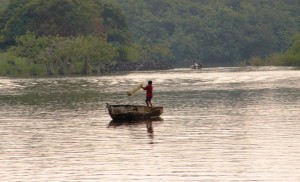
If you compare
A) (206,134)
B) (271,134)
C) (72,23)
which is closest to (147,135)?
(206,134)

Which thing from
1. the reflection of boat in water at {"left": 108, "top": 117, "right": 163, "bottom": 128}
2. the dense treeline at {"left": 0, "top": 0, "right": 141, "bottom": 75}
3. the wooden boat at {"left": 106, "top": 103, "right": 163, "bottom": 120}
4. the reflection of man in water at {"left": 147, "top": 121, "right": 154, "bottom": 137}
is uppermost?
the dense treeline at {"left": 0, "top": 0, "right": 141, "bottom": 75}

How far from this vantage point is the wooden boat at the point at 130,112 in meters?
53.5

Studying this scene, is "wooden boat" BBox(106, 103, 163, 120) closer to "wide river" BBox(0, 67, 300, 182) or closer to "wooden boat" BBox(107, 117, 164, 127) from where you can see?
"wooden boat" BBox(107, 117, 164, 127)

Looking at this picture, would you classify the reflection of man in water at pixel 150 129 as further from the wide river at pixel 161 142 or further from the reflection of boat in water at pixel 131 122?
the reflection of boat in water at pixel 131 122

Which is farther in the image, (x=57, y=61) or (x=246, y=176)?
(x=57, y=61)

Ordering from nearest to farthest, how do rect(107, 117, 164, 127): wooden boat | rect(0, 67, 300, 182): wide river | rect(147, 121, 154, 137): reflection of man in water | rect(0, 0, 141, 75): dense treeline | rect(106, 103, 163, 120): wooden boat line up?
1. rect(0, 67, 300, 182): wide river
2. rect(147, 121, 154, 137): reflection of man in water
3. rect(107, 117, 164, 127): wooden boat
4. rect(106, 103, 163, 120): wooden boat
5. rect(0, 0, 141, 75): dense treeline

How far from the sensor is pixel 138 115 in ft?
178

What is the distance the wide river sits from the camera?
33344 mm

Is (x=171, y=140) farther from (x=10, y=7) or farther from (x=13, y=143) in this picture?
(x=10, y=7)

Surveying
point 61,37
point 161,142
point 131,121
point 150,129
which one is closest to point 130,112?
point 131,121

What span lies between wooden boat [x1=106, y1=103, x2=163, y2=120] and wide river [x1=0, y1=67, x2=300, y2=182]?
2.22 ft

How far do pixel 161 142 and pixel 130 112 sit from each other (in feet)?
38.0

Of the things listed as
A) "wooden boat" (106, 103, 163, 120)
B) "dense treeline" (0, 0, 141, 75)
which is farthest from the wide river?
"dense treeline" (0, 0, 141, 75)

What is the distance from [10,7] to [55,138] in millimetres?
123746
